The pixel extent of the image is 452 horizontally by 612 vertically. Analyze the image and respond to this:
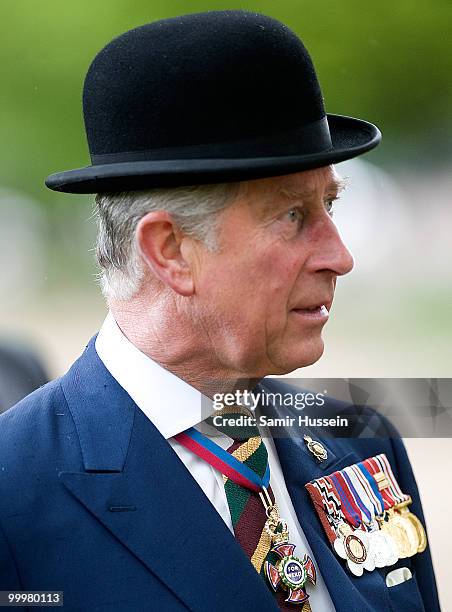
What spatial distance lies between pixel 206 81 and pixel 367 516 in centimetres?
91

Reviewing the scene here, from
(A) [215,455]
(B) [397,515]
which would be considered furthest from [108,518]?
(B) [397,515]

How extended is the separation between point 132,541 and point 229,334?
1.26ft

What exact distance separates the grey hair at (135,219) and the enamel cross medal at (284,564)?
18.3 inches

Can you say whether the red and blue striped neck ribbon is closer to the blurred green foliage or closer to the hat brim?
the hat brim

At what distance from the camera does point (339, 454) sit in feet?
6.10

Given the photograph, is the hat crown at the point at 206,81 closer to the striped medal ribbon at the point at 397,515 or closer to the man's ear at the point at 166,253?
the man's ear at the point at 166,253

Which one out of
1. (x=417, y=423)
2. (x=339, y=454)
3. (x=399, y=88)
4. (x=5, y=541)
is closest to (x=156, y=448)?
(x=5, y=541)

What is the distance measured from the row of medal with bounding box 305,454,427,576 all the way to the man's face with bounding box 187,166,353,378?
33 cm

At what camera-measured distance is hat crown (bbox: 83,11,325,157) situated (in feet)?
4.83

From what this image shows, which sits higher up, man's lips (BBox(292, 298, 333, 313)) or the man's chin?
man's lips (BBox(292, 298, 333, 313))

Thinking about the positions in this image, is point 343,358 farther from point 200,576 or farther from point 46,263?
point 200,576

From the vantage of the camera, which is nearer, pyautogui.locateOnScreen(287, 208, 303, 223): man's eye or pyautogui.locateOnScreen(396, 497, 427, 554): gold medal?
pyautogui.locateOnScreen(287, 208, 303, 223): man's eye

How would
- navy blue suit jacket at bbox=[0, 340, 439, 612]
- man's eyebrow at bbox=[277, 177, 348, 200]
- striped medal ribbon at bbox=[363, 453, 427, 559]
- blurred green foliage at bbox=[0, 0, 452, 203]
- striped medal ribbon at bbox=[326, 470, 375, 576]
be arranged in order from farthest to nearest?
1. blurred green foliage at bbox=[0, 0, 452, 203]
2. striped medal ribbon at bbox=[363, 453, 427, 559]
3. striped medal ribbon at bbox=[326, 470, 375, 576]
4. man's eyebrow at bbox=[277, 177, 348, 200]
5. navy blue suit jacket at bbox=[0, 340, 439, 612]

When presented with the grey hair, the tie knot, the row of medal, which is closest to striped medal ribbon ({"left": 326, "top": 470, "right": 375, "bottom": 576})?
the row of medal
